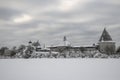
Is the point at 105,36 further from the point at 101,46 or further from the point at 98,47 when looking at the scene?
the point at 101,46

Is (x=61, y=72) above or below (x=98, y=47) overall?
below

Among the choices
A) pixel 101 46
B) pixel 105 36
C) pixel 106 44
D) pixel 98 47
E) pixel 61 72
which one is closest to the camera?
pixel 61 72

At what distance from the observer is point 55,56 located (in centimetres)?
11781

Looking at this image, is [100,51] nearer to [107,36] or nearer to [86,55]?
[86,55]

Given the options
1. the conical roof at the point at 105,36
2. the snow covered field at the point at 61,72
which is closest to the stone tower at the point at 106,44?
the conical roof at the point at 105,36

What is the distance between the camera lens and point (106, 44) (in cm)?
12938

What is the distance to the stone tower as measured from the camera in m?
121

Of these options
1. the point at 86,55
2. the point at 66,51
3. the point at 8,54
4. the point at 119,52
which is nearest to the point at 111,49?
the point at 119,52

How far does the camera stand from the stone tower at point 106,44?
121m

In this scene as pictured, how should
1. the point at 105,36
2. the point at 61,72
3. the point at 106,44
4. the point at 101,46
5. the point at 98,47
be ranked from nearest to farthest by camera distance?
the point at 61,72 < the point at 101,46 < the point at 98,47 < the point at 106,44 < the point at 105,36

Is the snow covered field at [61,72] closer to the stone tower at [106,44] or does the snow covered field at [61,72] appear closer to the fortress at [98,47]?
the fortress at [98,47]

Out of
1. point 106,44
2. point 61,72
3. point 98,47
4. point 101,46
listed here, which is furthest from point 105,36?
point 61,72

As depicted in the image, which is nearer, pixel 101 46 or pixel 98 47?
pixel 101 46

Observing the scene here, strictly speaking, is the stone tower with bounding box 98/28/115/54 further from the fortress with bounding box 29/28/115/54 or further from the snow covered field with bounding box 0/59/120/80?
the snow covered field with bounding box 0/59/120/80
